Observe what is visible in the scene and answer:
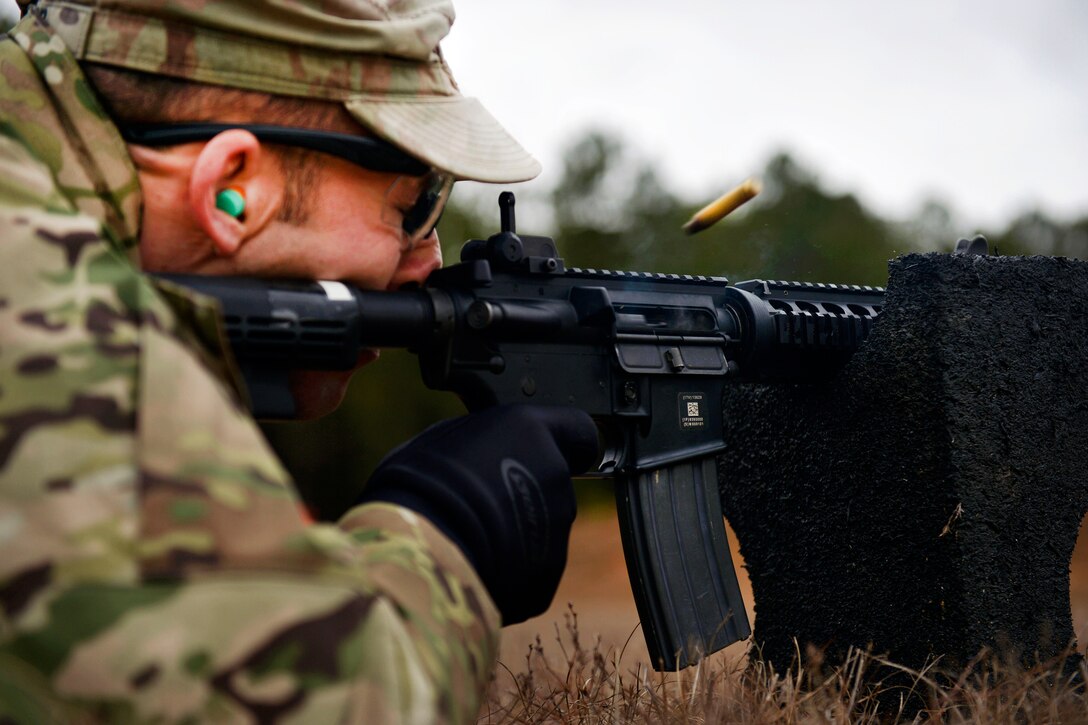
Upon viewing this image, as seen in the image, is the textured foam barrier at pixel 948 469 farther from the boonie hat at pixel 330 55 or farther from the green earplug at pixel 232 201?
the green earplug at pixel 232 201

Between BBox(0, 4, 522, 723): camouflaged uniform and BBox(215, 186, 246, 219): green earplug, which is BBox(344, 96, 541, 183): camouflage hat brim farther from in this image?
BBox(0, 4, 522, 723): camouflaged uniform

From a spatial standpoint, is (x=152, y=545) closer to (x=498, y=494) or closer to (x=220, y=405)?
(x=220, y=405)

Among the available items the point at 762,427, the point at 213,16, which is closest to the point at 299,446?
the point at 762,427

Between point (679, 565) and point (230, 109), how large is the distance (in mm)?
1609

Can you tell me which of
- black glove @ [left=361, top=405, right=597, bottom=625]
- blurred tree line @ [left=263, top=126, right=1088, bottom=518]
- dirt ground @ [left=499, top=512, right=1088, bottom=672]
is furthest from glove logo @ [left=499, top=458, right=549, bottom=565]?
dirt ground @ [left=499, top=512, right=1088, bottom=672]

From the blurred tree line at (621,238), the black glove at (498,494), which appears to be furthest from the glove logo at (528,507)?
the blurred tree line at (621,238)

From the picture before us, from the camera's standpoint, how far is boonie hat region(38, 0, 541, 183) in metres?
1.82

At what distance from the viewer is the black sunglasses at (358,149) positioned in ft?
6.09

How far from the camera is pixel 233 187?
1907 mm

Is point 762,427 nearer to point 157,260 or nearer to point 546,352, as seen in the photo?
point 546,352

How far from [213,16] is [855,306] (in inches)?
82.9

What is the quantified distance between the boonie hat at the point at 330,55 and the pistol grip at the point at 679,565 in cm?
103

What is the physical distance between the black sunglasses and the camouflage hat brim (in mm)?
48

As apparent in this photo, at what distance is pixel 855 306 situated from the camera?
129 inches
